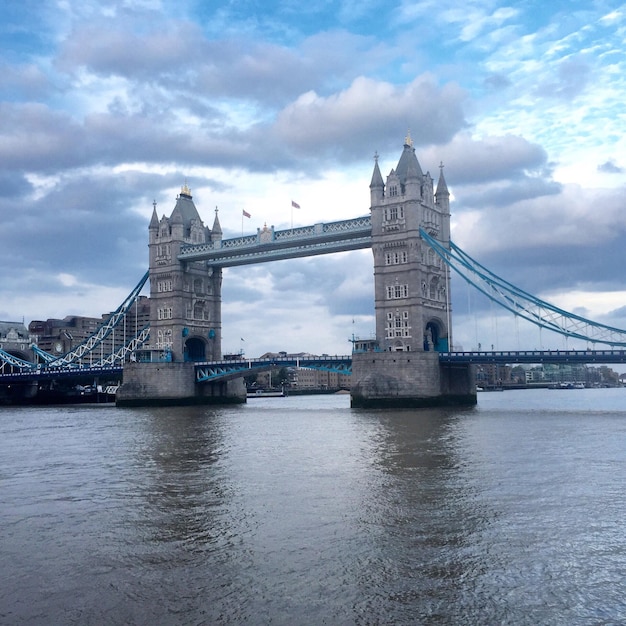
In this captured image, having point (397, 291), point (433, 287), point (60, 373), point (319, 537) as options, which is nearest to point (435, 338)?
point (433, 287)

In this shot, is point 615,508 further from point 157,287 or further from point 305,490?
point 157,287

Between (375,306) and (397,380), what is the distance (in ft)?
31.6

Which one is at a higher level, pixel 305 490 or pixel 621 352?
pixel 621 352

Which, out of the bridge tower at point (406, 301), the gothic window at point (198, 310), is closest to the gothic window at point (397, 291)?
the bridge tower at point (406, 301)

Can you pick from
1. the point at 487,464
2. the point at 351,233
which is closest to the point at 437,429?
the point at 487,464

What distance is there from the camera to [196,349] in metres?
90.8

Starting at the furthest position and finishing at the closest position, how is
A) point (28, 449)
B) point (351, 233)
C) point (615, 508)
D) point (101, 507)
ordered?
1. point (351, 233)
2. point (28, 449)
3. point (101, 507)
4. point (615, 508)

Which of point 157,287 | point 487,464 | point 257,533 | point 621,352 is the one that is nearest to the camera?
point 257,533

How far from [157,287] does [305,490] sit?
71009 millimetres

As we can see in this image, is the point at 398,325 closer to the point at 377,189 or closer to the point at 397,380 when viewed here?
the point at 397,380

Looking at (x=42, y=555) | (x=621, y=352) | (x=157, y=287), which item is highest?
(x=157, y=287)

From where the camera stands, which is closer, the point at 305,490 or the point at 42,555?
the point at 42,555

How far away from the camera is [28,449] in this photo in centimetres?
3512

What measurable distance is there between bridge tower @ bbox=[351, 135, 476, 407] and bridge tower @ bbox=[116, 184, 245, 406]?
23.1 metres
